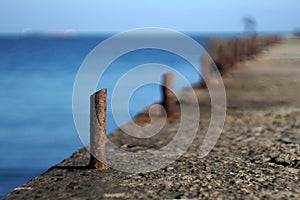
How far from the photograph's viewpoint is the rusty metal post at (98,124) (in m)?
5.18

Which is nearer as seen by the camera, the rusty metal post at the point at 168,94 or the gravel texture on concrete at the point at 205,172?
the gravel texture on concrete at the point at 205,172

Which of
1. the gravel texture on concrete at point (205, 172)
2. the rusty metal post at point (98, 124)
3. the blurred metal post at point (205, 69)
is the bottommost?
the gravel texture on concrete at point (205, 172)

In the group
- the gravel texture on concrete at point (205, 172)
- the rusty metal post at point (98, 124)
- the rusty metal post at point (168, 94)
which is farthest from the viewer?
the rusty metal post at point (168, 94)

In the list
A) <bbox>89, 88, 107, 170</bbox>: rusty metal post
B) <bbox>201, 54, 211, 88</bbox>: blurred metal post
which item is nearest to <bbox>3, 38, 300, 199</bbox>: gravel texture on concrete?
<bbox>89, 88, 107, 170</bbox>: rusty metal post

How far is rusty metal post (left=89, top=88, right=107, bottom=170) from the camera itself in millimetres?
5180

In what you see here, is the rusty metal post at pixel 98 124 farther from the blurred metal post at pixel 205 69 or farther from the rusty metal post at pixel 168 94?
the blurred metal post at pixel 205 69

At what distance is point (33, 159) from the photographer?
1129cm

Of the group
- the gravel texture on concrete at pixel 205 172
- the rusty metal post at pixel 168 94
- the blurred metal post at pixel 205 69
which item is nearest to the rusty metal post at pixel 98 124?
the gravel texture on concrete at pixel 205 172

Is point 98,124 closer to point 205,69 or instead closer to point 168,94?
point 168,94

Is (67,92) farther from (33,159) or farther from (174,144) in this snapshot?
(174,144)

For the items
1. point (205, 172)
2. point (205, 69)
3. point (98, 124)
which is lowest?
point (205, 172)

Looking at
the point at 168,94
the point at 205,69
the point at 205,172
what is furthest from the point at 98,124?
the point at 205,69

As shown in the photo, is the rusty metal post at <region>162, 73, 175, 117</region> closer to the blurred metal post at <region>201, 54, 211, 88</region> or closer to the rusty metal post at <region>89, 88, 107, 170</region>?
the rusty metal post at <region>89, 88, 107, 170</region>

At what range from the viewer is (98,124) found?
5.18 metres
